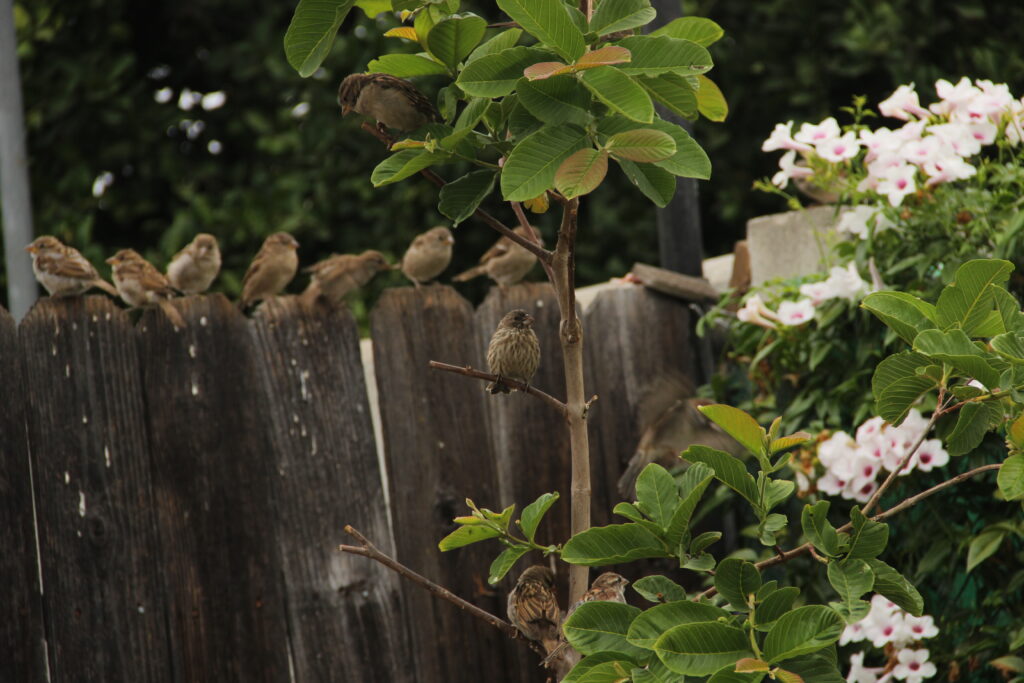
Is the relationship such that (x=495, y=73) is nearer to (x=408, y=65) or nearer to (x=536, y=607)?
(x=408, y=65)

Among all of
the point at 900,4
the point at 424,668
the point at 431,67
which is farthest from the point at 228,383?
the point at 900,4

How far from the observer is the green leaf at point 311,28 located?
1.43 m

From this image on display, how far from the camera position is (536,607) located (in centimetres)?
196

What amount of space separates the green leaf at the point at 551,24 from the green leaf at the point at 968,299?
564mm

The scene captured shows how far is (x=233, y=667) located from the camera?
247 cm

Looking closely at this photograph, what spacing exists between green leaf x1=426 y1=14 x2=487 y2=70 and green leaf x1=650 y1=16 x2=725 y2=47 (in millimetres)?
239

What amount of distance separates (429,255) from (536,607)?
1.42 metres

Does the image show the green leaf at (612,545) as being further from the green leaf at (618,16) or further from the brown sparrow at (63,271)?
the brown sparrow at (63,271)

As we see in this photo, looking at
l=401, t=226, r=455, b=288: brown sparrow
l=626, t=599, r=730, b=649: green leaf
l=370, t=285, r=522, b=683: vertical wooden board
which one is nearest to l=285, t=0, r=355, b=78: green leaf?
l=626, t=599, r=730, b=649: green leaf

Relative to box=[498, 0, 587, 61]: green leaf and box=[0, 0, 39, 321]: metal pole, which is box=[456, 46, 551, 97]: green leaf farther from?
box=[0, 0, 39, 321]: metal pole

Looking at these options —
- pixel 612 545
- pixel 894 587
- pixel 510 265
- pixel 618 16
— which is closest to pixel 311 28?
pixel 618 16

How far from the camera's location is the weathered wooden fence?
7.77ft

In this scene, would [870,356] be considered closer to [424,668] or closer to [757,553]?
[757,553]

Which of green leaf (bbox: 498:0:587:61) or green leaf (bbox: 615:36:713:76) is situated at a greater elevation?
green leaf (bbox: 498:0:587:61)
